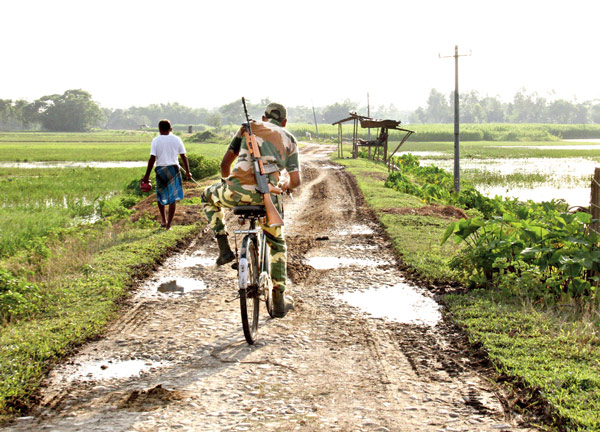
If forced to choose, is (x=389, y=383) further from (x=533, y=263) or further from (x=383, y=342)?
(x=533, y=263)

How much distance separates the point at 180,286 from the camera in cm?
685

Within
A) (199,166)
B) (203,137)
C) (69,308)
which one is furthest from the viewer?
(203,137)

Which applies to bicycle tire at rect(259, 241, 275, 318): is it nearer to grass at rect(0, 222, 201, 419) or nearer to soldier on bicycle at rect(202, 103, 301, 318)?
soldier on bicycle at rect(202, 103, 301, 318)

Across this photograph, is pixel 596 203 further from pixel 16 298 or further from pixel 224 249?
pixel 16 298

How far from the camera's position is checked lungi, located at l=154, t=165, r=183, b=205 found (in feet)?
31.4

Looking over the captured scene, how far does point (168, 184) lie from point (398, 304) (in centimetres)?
500

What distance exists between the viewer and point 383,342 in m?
5.04

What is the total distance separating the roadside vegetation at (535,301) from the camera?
3.96 m

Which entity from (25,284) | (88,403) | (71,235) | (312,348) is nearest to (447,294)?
(312,348)

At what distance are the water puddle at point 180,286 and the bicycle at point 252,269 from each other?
68.5 inches

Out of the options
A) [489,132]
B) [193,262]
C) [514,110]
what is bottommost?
[193,262]

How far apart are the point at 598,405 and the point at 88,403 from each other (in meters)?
3.29

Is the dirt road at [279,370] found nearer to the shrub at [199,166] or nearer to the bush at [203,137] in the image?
the shrub at [199,166]

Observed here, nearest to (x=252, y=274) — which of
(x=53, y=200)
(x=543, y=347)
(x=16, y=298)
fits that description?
(x=543, y=347)
